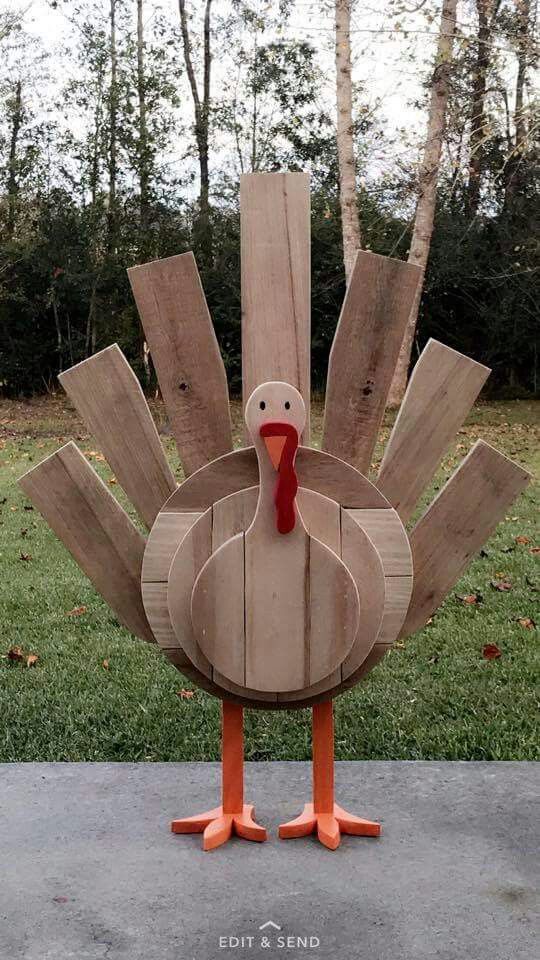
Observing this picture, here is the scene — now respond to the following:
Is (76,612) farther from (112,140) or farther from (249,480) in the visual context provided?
(112,140)

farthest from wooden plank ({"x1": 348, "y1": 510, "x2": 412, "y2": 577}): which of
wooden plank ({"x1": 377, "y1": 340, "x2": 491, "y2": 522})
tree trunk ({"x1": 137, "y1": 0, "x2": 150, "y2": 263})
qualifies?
tree trunk ({"x1": 137, "y1": 0, "x2": 150, "y2": 263})

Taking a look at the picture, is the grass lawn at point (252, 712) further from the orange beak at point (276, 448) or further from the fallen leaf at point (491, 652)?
the orange beak at point (276, 448)

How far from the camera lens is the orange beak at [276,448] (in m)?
2.08

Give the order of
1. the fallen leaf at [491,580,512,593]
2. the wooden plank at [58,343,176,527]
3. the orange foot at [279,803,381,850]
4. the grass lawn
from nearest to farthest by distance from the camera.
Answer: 1. the wooden plank at [58,343,176,527]
2. the orange foot at [279,803,381,850]
3. the grass lawn
4. the fallen leaf at [491,580,512,593]

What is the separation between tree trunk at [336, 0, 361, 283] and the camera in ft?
36.1

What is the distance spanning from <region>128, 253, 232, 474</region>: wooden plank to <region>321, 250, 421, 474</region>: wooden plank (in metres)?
0.30

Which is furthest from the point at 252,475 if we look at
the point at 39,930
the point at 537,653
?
the point at 537,653

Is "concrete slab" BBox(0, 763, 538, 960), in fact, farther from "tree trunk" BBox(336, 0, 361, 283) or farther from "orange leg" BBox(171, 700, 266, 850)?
"tree trunk" BBox(336, 0, 361, 283)

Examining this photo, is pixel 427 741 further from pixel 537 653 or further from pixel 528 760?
pixel 537 653

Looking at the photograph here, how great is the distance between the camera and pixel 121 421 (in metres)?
2.36

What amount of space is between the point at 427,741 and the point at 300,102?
14.8m

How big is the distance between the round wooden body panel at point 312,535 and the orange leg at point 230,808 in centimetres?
17

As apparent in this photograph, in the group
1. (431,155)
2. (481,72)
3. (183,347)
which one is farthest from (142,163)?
(183,347)

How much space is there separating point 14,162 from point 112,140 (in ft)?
5.53
